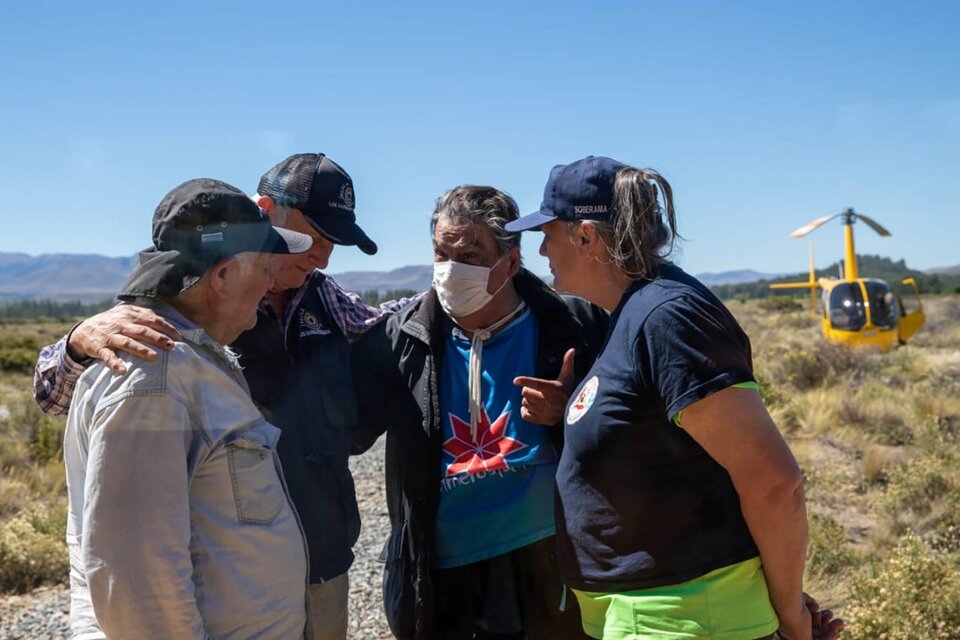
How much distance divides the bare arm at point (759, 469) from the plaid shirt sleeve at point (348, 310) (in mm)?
1623

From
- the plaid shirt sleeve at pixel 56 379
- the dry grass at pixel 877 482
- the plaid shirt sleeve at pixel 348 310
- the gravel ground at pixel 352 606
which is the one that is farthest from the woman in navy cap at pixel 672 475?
the gravel ground at pixel 352 606

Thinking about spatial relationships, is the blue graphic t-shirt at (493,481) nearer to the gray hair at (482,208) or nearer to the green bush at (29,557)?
the gray hair at (482,208)

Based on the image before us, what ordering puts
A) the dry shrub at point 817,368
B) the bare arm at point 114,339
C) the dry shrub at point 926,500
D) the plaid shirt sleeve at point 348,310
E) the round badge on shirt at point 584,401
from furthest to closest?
the dry shrub at point 817,368 < the dry shrub at point 926,500 < the plaid shirt sleeve at point 348,310 < the round badge on shirt at point 584,401 < the bare arm at point 114,339

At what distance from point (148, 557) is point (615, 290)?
135 cm

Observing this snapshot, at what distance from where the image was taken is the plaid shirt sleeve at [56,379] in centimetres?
233

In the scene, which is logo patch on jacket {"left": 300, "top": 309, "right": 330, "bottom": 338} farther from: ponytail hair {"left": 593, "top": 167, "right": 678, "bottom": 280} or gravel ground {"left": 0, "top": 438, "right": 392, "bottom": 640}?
gravel ground {"left": 0, "top": 438, "right": 392, "bottom": 640}

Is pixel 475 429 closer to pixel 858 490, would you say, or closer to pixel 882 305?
pixel 858 490

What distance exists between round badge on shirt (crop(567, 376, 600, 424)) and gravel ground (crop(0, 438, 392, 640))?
3291 millimetres

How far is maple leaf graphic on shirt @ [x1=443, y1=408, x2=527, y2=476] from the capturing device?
293 cm

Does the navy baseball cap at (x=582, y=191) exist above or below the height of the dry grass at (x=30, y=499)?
above

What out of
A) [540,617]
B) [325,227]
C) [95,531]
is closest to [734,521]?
[540,617]

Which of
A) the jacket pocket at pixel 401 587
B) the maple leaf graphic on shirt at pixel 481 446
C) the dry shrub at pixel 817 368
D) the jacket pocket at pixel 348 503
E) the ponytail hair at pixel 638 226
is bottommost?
the dry shrub at pixel 817 368

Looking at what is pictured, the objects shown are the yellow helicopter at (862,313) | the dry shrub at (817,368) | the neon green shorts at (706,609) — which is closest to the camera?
the neon green shorts at (706,609)

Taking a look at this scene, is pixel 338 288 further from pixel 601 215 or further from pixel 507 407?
pixel 601 215
